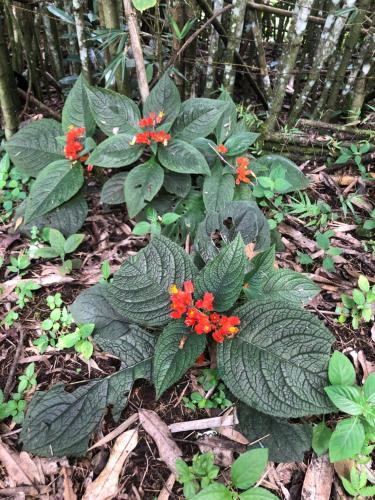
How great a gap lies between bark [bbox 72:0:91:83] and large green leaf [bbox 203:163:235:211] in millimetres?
925

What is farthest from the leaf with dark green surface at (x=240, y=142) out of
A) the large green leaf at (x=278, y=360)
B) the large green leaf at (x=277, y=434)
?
the large green leaf at (x=277, y=434)

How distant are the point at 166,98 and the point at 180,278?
0.96 meters

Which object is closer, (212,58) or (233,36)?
(233,36)

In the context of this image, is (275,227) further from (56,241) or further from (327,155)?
(56,241)

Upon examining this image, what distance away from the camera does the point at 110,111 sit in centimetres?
196

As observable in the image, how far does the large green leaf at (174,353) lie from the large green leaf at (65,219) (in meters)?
0.85

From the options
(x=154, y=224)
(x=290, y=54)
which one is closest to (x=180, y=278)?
(x=154, y=224)

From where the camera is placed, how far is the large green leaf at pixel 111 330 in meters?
1.45

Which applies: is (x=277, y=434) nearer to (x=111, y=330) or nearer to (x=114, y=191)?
(x=111, y=330)

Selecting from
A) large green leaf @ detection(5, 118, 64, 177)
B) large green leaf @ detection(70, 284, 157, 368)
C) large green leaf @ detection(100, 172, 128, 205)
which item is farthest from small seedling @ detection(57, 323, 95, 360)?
large green leaf @ detection(5, 118, 64, 177)

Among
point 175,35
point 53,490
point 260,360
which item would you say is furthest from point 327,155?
point 53,490

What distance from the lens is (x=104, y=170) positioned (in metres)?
2.21

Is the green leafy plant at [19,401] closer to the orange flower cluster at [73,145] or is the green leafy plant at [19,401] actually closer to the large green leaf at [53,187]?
the large green leaf at [53,187]

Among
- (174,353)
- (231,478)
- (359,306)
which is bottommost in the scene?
(231,478)
